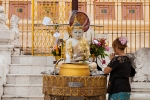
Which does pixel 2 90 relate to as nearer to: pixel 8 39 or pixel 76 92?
pixel 8 39

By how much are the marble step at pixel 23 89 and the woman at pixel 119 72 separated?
2.11m

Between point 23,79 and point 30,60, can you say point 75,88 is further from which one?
point 30,60

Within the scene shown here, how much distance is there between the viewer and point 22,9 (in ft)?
32.6

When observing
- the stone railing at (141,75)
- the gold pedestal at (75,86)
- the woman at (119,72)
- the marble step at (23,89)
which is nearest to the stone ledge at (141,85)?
the stone railing at (141,75)

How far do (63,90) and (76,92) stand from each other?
0.42 ft

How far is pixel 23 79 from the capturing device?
5555 mm

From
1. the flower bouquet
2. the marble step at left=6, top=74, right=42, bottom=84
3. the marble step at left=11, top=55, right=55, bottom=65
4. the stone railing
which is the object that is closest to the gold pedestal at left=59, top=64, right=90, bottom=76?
the flower bouquet

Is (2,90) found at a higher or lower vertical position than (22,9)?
lower

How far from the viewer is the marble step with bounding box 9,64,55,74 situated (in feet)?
19.4

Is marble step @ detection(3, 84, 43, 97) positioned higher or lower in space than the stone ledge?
lower

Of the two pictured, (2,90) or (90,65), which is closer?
(90,65)

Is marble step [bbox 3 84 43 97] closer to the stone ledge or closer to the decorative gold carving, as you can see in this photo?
the stone ledge

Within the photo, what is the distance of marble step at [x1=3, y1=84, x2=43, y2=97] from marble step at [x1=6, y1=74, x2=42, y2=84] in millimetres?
187

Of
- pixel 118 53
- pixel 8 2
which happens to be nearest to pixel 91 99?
pixel 118 53
